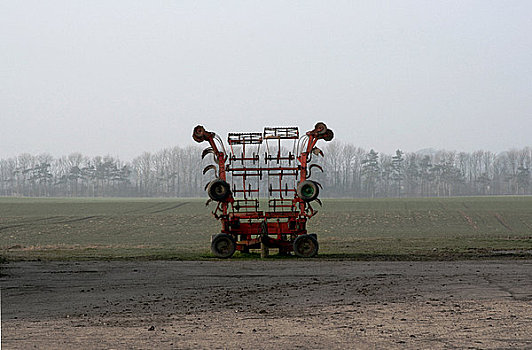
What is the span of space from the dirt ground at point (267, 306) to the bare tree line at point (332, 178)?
442ft

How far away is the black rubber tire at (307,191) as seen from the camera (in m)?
22.6

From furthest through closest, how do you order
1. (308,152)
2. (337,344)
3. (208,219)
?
(208,219)
(308,152)
(337,344)

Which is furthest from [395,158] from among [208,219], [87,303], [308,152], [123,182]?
[87,303]

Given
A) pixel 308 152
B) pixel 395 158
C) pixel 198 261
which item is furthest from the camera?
pixel 395 158

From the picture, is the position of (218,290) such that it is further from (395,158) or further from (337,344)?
(395,158)

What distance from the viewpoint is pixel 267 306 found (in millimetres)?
12836

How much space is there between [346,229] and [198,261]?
2633 cm

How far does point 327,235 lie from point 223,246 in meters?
19.4

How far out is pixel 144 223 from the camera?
53.6m

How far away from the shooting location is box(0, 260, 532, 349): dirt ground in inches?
385

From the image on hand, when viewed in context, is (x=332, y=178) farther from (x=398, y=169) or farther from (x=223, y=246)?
(x=223, y=246)

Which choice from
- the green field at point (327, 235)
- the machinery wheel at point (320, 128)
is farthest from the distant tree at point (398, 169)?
the machinery wheel at point (320, 128)

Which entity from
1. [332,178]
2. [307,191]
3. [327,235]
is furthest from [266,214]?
[332,178]

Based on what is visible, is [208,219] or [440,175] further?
[440,175]
